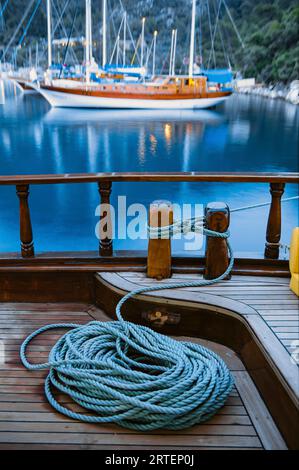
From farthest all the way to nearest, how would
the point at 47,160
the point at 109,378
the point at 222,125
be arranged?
the point at 222,125
the point at 47,160
the point at 109,378

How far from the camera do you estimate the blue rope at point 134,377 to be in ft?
4.01

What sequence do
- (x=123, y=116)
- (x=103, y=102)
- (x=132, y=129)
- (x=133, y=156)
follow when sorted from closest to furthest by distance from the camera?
(x=133, y=156) < (x=132, y=129) < (x=123, y=116) < (x=103, y=102)

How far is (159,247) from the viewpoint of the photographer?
5.78 feet

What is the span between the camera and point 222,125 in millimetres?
20312

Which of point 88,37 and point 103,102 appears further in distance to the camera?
point 103,102

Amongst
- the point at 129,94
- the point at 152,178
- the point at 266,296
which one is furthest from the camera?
the point at 129,94

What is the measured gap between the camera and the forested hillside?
24438 mm

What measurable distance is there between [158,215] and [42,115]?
2022 centimetres

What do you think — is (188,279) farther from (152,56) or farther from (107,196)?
(152,56)

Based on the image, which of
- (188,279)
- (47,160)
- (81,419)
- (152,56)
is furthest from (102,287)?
(152,56)

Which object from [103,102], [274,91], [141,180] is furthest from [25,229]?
[274,91]

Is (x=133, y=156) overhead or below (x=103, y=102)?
below

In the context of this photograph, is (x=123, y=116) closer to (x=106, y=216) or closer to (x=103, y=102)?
(x=103, y=102)

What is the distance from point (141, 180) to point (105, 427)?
1.05 meters
